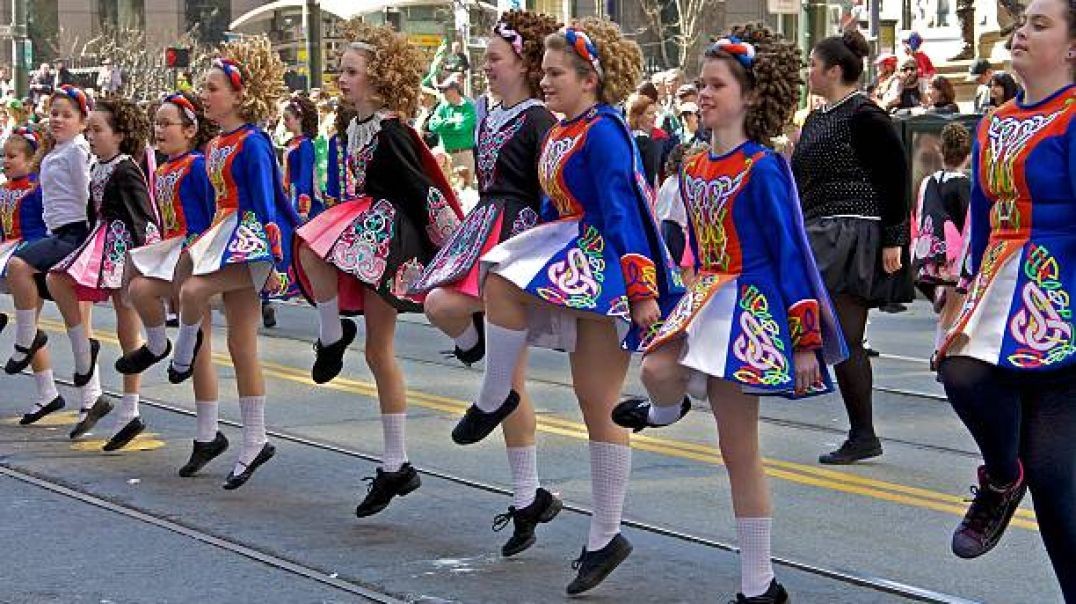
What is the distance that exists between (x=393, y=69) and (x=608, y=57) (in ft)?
4.73

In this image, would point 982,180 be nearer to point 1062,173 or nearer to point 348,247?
point 1062,173

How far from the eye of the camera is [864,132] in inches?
374

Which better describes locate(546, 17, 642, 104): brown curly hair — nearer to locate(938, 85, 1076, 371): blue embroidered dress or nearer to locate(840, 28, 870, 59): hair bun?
locate(938, 85, 1076, 371): blue embroidered dress

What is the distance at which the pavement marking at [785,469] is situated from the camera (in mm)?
8617

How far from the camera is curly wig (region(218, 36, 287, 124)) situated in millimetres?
9375

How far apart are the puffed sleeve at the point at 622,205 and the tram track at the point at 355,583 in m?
1.29

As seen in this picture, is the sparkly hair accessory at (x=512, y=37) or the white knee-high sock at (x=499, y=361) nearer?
the white knee-high sock at (x=499, y=361)

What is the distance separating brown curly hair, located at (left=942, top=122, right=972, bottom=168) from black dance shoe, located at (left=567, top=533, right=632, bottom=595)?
7.09 m

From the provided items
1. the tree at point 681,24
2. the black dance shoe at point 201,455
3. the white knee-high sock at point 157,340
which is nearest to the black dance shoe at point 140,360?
the white knee-high sock at point 157,340

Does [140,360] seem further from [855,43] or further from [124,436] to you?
[855,43]

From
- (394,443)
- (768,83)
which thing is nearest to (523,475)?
(394,443)

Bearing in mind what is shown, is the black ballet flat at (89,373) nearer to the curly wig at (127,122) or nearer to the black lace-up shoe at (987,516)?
the curly wig at (127,122)

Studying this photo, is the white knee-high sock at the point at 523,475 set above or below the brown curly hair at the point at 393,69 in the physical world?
below

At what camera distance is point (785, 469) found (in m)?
9.53
